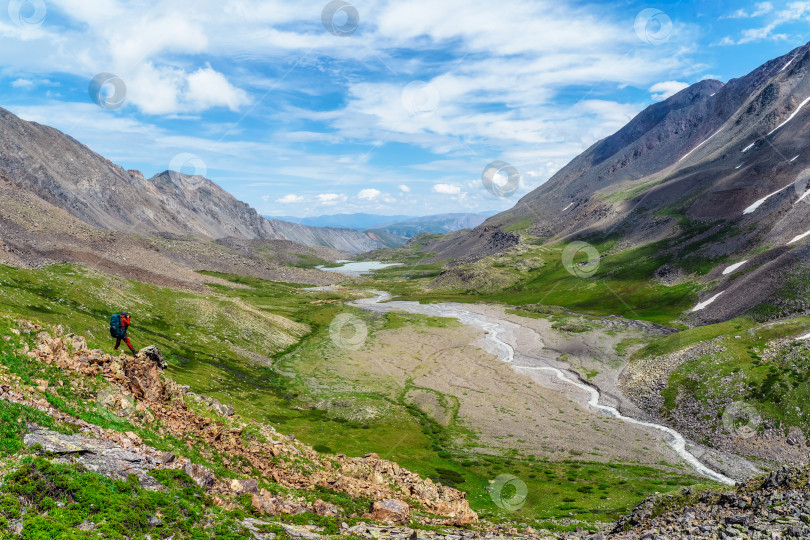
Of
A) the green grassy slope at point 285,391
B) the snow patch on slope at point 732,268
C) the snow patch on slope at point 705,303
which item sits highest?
the snow patch on slope at point 732,268

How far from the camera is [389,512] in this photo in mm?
30312

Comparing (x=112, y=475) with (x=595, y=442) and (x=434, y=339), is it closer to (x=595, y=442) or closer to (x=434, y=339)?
(x=595, y=442)

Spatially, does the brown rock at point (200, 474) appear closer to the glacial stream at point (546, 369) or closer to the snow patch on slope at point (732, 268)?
the glacial stream at point (546, 369)

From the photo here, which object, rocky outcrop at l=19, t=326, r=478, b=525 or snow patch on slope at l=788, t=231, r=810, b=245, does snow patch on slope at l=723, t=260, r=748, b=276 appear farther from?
rocky outcrop at l=19, t=326, r=478, b=525

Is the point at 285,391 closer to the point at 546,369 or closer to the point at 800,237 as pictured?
the point at 546,369

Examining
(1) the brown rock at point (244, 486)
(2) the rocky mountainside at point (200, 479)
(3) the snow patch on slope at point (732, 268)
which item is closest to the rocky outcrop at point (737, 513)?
(2) the rocky mountainside at point (200, 479)

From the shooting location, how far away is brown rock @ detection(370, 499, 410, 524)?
29.8m

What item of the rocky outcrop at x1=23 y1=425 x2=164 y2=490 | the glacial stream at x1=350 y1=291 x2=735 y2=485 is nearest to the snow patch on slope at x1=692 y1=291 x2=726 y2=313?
the glacial stream at x1=350 y1=291 x2=735 y2=485

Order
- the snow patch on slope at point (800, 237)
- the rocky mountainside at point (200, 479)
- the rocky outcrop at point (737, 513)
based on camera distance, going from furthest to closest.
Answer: the snow patch on slope at point (800, 237) → the rocky outcrop at point (737, 513) → the rocky mountainside at point (200, 479)

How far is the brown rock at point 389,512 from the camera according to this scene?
29830 mm

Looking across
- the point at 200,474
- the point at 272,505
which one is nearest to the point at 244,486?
the point at 272,505

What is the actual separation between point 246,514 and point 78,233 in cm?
20372

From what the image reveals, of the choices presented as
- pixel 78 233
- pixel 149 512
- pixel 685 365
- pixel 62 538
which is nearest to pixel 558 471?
pixel 685 365

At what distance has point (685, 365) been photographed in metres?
90.0
